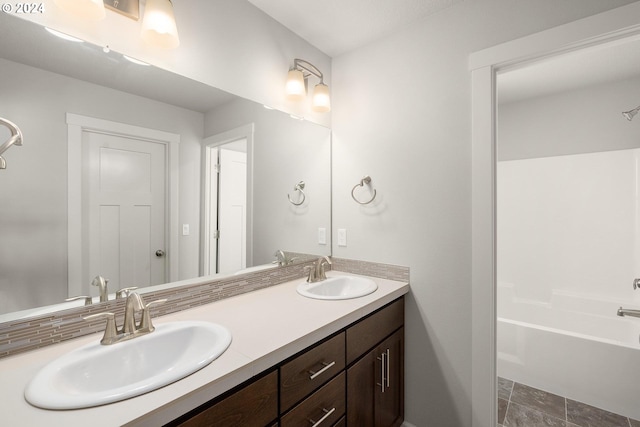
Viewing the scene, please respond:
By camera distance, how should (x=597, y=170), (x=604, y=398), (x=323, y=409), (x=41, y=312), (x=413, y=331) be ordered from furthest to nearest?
1. (x=597, y=170)
2. (x=604, y=398)
3. (x=413, y=331)
4. (x=323, y=409)
5. (x=41, y=312)

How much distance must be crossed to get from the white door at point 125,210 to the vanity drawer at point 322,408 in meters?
0.75

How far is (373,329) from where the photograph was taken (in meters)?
1.42

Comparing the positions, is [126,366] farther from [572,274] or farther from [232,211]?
[572,274]

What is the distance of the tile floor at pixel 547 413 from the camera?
1769mm

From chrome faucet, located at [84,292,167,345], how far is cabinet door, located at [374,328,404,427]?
104cm

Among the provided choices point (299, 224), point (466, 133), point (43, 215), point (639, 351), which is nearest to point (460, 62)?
Result: point (466, 133)

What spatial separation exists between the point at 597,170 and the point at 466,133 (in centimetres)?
194

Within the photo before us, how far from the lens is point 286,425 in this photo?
942 millimetres

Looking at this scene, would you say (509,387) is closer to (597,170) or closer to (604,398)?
(604,398)

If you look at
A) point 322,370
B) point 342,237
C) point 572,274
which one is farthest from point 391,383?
point 572,274

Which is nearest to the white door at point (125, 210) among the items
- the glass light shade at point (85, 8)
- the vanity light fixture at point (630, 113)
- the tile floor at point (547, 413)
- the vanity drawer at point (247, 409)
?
the glass light shade at point (85, 8)

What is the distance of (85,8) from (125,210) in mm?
686

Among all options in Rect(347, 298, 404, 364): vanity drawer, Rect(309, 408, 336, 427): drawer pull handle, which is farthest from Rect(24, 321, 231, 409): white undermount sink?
Rect(347, 298, 404, 364): vanity drawer

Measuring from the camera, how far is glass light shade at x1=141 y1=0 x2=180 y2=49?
1.07 meters
